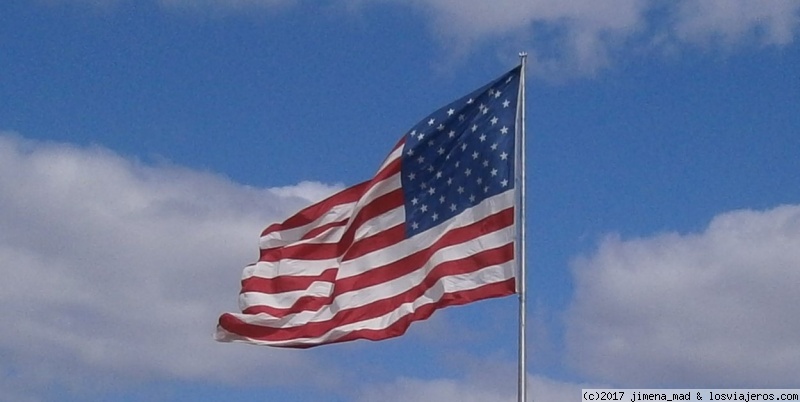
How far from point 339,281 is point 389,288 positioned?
5.00 ft

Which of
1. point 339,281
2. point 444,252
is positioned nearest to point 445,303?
point 444,252

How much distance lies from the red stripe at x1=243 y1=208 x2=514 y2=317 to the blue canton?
509 millimetres

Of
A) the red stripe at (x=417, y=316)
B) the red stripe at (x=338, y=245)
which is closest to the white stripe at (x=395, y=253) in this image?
the red stripe at (x=338, y=245)

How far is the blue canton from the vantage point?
1215 inches

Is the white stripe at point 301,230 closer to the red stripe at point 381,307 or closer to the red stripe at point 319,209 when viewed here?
the red stripe at point 319,209

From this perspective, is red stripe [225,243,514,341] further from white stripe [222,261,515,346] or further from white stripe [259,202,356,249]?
white stripe [259,202,356,249]

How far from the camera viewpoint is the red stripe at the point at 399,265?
30297 millimetres

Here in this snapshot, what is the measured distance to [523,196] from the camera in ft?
97.1

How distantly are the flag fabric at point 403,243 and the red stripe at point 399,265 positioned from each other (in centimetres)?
2

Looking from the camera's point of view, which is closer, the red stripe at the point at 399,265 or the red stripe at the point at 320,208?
the red stripe at the point at 399,265

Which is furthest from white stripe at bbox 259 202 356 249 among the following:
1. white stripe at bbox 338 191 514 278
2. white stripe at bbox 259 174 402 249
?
white stripe at bbox 338 191 514 278

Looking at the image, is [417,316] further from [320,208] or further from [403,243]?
[320,208]

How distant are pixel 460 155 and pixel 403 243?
2.33 m

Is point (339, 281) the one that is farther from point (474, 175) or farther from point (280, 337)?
point (474, 175)
